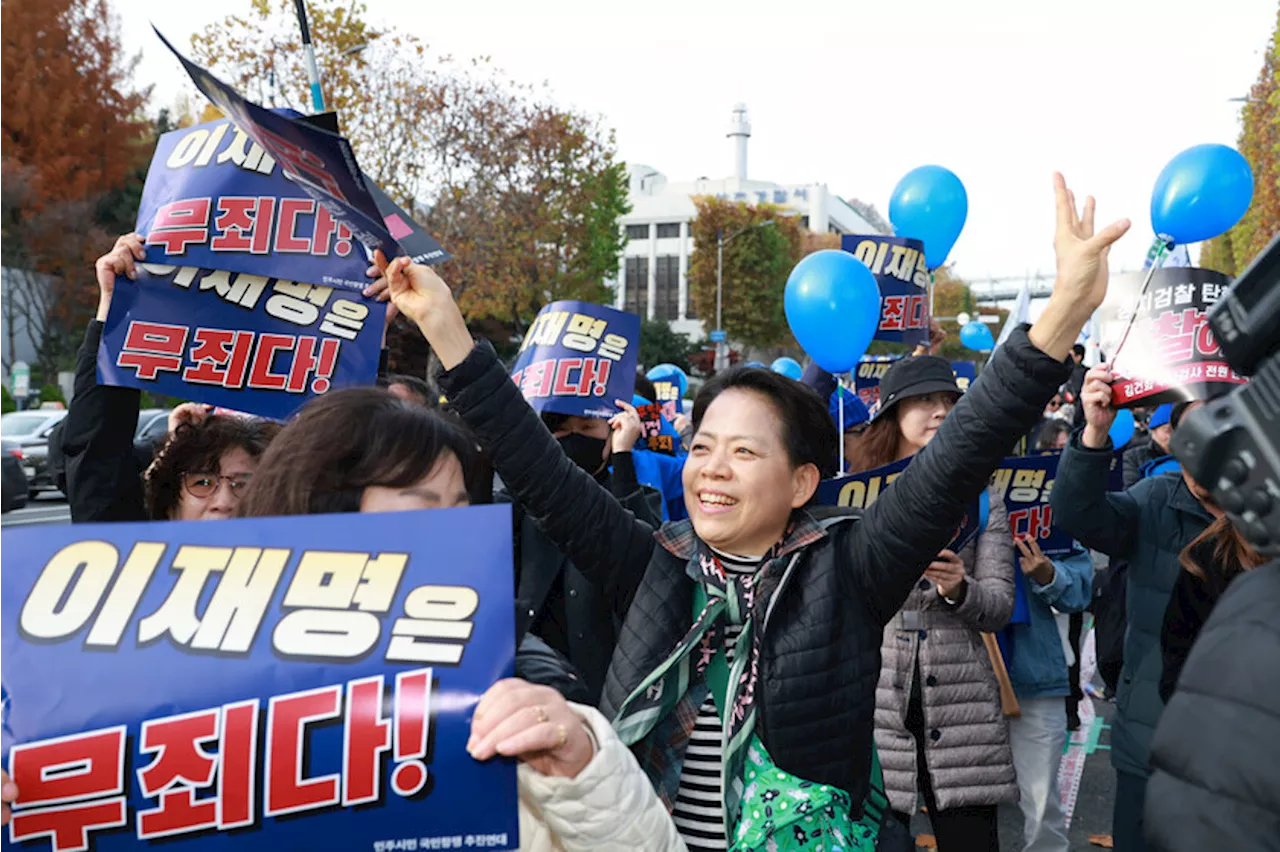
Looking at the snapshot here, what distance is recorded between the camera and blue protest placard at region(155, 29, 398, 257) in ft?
7.97

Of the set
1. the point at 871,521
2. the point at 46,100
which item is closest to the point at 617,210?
the point at 46,100

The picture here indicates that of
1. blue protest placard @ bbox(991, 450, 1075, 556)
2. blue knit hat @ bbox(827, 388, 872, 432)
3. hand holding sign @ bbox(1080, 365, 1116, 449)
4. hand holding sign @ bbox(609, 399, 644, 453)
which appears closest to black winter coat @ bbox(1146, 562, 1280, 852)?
hand holding sign @ bbox(1080, 365, 1116, 449)

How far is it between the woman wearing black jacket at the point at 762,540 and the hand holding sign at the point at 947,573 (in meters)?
1.04

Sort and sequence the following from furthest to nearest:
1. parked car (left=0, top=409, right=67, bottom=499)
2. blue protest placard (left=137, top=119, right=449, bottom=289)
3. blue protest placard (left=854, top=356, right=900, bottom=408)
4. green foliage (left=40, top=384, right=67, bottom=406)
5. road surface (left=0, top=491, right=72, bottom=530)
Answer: green foliage (left=40, top=384, right=67, bottom=406), parked car (left=0, top=409, right=67, bottom=499), road surface (left=0, top=491, right=72, bottom=530), blue protest placard (left=854, top=356, right=900, bottom=408), blue protest placard (left=137, top=119, right=449, bottom=289)

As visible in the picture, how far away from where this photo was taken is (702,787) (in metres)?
2.07

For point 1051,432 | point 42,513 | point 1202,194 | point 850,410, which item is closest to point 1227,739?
point 1202,194

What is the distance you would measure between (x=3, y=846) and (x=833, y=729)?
1.35 meters

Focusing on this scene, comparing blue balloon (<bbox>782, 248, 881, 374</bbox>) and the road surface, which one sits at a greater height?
blue balloon (<bbox>782, 248, 881, 374</bbox>)

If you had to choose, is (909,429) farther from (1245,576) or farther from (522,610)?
(1245,576)

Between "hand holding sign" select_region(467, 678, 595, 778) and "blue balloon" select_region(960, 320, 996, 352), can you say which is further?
"blue balloon" select_region(960, 320, 996, 352)

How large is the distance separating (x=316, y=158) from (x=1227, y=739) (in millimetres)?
2231

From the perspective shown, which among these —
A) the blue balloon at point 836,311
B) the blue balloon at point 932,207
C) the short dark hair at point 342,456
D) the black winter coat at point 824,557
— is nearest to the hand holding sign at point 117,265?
the black winter coat at point 824,557

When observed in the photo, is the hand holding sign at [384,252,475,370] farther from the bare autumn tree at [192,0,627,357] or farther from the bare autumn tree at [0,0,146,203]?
the bare autumn tree at [0,0,146,203]

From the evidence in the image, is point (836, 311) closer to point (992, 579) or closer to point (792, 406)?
point (992, 579)
